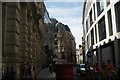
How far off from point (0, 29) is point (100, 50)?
1072 inches

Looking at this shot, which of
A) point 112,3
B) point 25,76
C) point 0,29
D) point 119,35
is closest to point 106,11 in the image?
point 112,3

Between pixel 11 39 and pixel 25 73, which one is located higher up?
pixel 11 39

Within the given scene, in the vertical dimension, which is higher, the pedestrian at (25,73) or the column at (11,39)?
the column at (11,39)

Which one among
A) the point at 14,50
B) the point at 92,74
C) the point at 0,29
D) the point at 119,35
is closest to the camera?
the point at 0,29

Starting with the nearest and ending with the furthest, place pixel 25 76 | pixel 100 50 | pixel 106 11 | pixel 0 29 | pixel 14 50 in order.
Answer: pixel 0 29 < pixel 14 50 < pixel 25 76 < pixel 106 11 < pixel 100 50

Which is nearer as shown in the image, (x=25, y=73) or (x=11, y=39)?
(x=11, y=39)

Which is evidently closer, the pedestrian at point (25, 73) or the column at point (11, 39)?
the column at point (11, 39)

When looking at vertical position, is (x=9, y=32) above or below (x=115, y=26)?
below

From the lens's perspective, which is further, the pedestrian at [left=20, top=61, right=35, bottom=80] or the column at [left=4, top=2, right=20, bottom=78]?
the pedestrian at [left=20, top=61, right=35, bottom=80]

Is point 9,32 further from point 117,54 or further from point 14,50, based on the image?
point 117,54

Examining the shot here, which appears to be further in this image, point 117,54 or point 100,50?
point 100,50

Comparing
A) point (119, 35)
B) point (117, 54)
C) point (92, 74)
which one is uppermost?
point (119, 35)

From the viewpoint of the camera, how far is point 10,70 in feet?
→ 47.0

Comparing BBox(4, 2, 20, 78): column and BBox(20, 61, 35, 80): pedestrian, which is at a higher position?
BBox(4, 2, 20, 78): column
